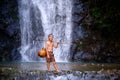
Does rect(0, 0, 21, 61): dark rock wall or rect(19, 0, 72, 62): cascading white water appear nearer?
rect(0, 0, 21, 61): dark rock wall

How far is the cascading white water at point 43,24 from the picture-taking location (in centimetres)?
2300

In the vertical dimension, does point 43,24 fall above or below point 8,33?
above

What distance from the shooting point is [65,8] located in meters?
23.9

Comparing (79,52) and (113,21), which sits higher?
(113,21)

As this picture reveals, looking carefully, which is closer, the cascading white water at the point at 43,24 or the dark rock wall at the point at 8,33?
the dark rock wall at the point at 8,33

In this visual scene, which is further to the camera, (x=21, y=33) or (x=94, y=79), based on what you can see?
(x=21, y=33)

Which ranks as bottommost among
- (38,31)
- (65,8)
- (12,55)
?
(12,55)

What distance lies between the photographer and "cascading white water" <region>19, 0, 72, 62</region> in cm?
2300

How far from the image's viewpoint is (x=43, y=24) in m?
23.5

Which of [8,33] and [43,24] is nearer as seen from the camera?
[8,33]

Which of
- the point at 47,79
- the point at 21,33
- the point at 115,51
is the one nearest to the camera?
the point at 47,79

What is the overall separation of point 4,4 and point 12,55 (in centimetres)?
342

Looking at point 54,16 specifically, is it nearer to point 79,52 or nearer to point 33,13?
point 33,13

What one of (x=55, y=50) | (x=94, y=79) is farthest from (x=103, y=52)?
(x=94, y=79)
